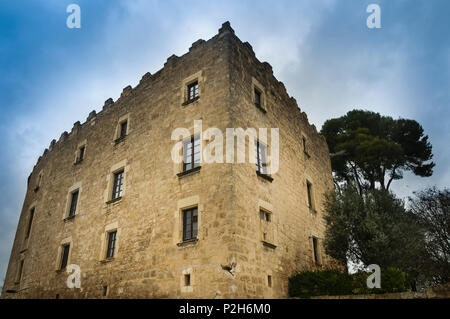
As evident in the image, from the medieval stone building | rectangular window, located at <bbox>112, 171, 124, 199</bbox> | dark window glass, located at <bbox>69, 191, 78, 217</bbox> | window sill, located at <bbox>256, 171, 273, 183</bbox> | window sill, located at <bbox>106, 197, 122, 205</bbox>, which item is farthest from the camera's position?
dark window glass, located at <bbox>69, 191, 78, 217</bbox>

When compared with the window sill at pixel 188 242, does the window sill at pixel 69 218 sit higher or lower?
higher

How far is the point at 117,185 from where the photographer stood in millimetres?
14250

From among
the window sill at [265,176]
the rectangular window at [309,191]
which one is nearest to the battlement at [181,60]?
the rectangular window at [309,191]

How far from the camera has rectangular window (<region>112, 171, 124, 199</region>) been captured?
13924 mm

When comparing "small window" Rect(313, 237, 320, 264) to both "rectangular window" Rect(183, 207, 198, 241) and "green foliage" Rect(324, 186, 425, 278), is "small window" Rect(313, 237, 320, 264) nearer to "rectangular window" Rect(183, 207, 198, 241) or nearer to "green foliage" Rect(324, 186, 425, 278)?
"green foliage" Rect(324, 186, 425, 278)

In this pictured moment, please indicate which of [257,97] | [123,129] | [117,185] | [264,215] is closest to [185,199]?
[264,215]

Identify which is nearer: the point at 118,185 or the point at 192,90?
the point at 192,90

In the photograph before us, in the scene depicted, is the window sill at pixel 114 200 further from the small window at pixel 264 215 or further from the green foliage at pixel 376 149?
the green foliage at pixel 376 149

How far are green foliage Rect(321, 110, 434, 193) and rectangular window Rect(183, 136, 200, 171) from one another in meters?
13.1

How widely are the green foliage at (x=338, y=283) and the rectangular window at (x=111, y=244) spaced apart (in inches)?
274

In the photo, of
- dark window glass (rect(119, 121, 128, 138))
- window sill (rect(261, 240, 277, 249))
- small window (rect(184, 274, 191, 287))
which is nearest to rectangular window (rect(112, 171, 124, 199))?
dark window glass (rect(119, 121, 128, 138))

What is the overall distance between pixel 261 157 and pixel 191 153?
8.70 ft

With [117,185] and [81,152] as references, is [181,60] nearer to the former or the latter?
[117,185]

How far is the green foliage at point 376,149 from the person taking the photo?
20.8 metres
